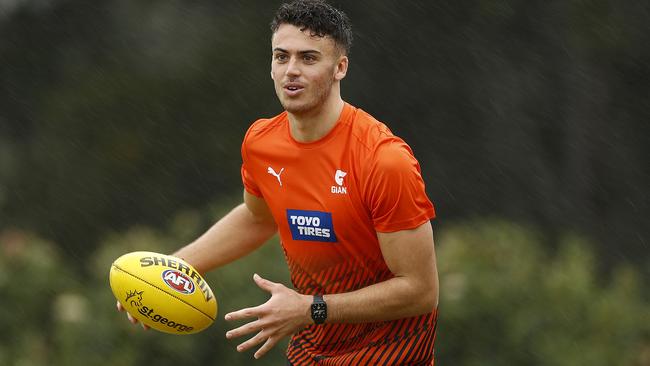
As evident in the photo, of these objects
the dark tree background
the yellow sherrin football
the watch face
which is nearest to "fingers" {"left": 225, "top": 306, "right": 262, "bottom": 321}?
the watch face

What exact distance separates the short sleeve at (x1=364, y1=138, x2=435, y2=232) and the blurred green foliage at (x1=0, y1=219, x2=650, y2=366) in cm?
347

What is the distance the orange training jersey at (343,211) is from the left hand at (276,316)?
0.49 metres

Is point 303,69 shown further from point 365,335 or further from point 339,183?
point 365,335

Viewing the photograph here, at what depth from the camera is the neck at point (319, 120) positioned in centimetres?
523

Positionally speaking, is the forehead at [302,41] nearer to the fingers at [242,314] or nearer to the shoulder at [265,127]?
the shoulder at [265,127]

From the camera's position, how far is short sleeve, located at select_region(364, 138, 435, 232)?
193 inches

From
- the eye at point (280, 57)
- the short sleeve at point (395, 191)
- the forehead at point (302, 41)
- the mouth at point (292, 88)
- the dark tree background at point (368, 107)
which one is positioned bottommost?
the dark tree background at point (368, 107)

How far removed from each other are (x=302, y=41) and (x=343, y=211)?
80cm

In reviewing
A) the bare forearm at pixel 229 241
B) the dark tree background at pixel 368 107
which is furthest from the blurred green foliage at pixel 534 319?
the dark tree background at pixel 368 107

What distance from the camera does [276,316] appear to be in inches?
189

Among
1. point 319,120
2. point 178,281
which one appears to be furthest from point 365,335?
point 319,120

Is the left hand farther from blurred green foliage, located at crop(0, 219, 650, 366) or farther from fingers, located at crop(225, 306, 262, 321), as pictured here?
blurred green foliage, located at crop(0, 219, 650, 366)

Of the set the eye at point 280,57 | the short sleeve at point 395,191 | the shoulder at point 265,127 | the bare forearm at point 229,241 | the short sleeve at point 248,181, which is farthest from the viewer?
the bare forearm at point 229,241

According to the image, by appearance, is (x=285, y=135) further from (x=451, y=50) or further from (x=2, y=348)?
(x=451, y=50)
